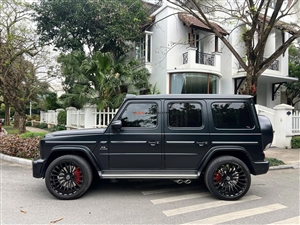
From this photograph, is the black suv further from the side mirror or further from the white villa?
the white villa

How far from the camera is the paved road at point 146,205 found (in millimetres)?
3789

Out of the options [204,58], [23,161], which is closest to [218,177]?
[23,161]

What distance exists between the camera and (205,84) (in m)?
14.6

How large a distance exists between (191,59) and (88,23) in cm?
671

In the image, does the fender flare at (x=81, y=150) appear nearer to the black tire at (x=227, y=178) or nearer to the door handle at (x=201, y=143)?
the door handle at (x=201, y=143)

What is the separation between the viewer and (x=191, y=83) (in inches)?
564

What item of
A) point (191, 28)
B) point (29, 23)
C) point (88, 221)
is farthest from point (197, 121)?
point (29, 23)

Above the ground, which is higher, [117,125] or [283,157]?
[117,125]

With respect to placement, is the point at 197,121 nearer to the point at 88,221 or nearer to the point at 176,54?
the point at 88,221

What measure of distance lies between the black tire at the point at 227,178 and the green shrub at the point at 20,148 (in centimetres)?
585

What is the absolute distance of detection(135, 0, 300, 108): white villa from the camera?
14.3m

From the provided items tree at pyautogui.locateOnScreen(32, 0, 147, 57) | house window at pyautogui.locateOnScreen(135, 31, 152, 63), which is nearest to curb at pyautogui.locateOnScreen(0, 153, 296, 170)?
tree at pyautogui.locateOnScreen(32, 0, 147, 57)

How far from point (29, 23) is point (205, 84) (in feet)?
39.5

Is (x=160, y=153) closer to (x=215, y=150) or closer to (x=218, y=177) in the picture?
(x=215, y=150)
